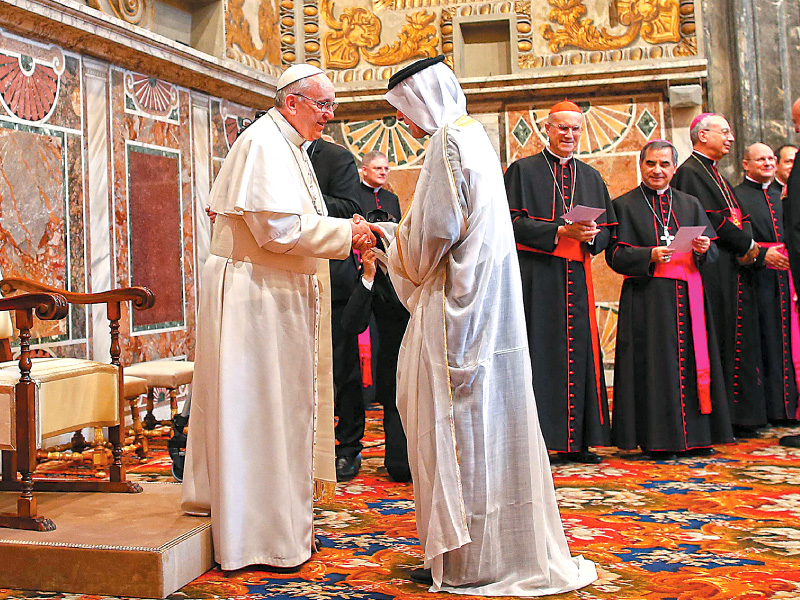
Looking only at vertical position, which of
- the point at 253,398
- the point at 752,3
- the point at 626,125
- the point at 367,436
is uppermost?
the point at 752,3

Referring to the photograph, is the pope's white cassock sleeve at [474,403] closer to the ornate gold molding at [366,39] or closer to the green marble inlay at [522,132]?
the green marble inlay at [522,132]

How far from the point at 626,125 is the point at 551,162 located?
3.47 meters

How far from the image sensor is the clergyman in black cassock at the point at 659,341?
17.2ft

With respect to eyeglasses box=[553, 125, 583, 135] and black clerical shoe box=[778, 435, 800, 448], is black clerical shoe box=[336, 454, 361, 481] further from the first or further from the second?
black clerical shoe box=[778, 435, 800, 448]

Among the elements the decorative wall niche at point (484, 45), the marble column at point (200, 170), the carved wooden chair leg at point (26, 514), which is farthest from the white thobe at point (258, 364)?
the decorative wall niche at point (484, 45)

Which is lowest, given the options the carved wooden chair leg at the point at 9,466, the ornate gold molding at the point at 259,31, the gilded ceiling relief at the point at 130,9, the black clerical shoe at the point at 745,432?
the black clerical shoe at the point at 745,432

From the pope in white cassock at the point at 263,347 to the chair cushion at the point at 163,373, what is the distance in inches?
95.3

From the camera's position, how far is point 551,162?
5.43 metres

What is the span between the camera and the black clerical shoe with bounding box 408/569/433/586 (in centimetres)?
311

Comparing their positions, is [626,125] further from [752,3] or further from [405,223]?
[405,223]

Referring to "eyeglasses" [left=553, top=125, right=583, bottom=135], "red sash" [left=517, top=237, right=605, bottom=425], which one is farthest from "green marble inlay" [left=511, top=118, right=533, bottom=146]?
"red sash" [left=517, top=237, right=605, bottom=425]

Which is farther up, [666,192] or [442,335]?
[666,192]

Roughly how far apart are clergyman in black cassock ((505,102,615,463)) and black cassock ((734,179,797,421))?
1503 mm

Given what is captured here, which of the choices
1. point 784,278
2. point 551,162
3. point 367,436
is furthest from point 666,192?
point 367,436
